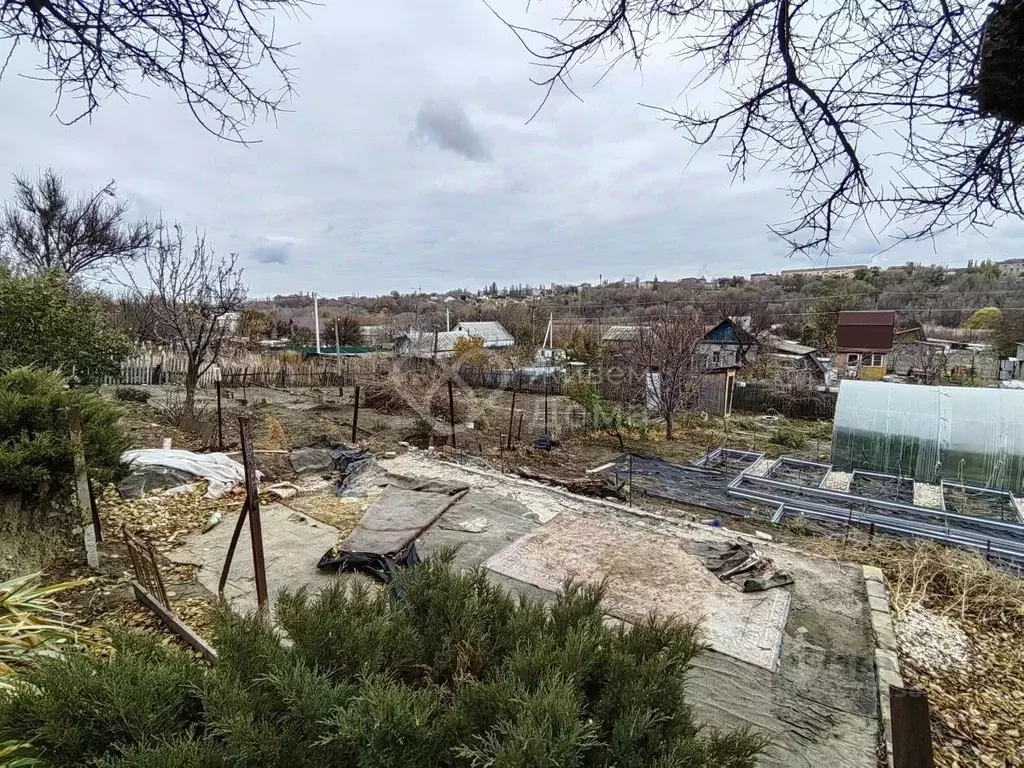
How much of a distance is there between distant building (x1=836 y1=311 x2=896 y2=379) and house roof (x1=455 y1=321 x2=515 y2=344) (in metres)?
19.0

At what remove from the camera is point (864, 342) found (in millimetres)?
23172

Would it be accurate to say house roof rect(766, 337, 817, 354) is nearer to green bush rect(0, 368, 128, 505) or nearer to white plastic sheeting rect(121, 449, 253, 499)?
white plastic sheeting rect(121, 449, 253, 499)

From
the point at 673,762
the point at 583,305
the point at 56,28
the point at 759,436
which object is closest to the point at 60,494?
the point at 56,28

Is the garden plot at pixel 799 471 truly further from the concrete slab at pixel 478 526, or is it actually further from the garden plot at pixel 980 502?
the concrete slab at pixel 478 526

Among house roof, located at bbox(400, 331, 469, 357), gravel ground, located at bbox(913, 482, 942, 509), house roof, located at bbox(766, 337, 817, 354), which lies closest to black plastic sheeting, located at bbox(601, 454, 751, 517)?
gravel ground, located at bbox(913, 482, 942, 509)

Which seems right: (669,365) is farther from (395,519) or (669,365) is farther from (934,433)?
(395,519)

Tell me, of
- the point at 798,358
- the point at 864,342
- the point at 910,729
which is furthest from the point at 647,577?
the point at 864,342

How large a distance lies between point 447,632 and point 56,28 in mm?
2382

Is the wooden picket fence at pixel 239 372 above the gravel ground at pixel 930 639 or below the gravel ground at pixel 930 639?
above

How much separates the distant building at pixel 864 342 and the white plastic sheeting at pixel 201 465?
80.1 feet

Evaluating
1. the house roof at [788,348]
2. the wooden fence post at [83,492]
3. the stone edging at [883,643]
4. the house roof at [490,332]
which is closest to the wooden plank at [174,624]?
the wooden fence post at [83,492]

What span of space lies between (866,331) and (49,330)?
28.3m

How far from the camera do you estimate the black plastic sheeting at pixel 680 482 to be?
7336 mm

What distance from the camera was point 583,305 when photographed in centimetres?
4444
